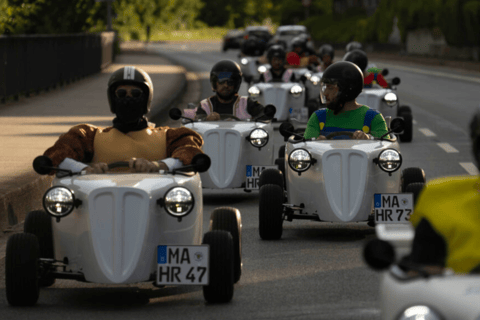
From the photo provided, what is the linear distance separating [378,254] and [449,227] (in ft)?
0.91

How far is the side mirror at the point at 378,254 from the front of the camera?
417cm

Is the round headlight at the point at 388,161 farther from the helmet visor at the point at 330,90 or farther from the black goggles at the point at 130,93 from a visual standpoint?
the black goggles at the point at 130,93

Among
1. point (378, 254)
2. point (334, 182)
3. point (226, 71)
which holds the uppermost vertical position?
point (378, 254)

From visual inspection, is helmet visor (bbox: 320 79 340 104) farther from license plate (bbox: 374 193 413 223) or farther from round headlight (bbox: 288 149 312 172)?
license plate (bbox: 374 193 413 223)

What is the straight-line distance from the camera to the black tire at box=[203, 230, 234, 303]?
7.03 metres

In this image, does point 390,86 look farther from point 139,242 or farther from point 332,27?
point 332,27

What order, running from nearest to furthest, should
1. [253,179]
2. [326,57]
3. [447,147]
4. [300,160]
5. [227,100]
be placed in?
[300,160] → [253,179] → [227,100] → [447,147] → [326,57]

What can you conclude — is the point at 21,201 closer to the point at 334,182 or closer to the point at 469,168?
the point at 334,182

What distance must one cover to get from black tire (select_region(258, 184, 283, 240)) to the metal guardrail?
16.6m

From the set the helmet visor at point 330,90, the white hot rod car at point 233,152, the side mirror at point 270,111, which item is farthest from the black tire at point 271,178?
the side mirror at point 270,111

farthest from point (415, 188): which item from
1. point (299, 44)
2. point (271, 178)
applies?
point (299, 44)

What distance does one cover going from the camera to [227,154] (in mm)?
12633

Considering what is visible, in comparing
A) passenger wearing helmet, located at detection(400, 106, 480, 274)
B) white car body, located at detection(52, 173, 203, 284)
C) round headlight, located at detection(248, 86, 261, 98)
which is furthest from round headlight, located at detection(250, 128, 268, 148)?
round headlight, located at detection(248, 86, 261, 98)

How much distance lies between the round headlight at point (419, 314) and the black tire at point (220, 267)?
10.2 feet
